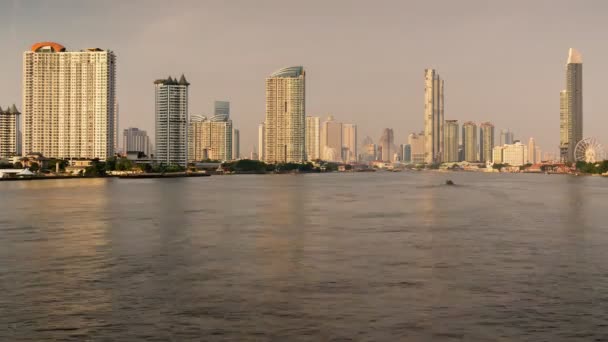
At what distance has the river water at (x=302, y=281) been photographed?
22766 millimetres

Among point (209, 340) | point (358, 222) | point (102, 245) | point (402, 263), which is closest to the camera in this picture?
point (209, 340)

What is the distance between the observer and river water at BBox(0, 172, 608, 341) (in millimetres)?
22766

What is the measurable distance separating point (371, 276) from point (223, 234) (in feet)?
67.7

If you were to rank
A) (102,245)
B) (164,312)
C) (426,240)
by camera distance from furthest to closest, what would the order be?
1. (426,240)
2. (102,245)
3. (164,312)

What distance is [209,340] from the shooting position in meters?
21.4

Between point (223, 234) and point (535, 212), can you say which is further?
point (535, 212)

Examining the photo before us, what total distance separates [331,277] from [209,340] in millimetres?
11569

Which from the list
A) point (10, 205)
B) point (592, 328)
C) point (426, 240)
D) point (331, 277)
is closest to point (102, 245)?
point (331, 277)

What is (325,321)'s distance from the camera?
23.6 meters

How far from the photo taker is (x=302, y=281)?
31.0 meters

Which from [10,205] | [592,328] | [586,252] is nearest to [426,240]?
[586,252]

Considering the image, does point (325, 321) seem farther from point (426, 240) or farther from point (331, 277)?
point (426, 240)

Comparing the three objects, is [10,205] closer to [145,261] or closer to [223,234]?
[223,234]

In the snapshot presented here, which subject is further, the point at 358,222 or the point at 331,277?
the point at 358,222
